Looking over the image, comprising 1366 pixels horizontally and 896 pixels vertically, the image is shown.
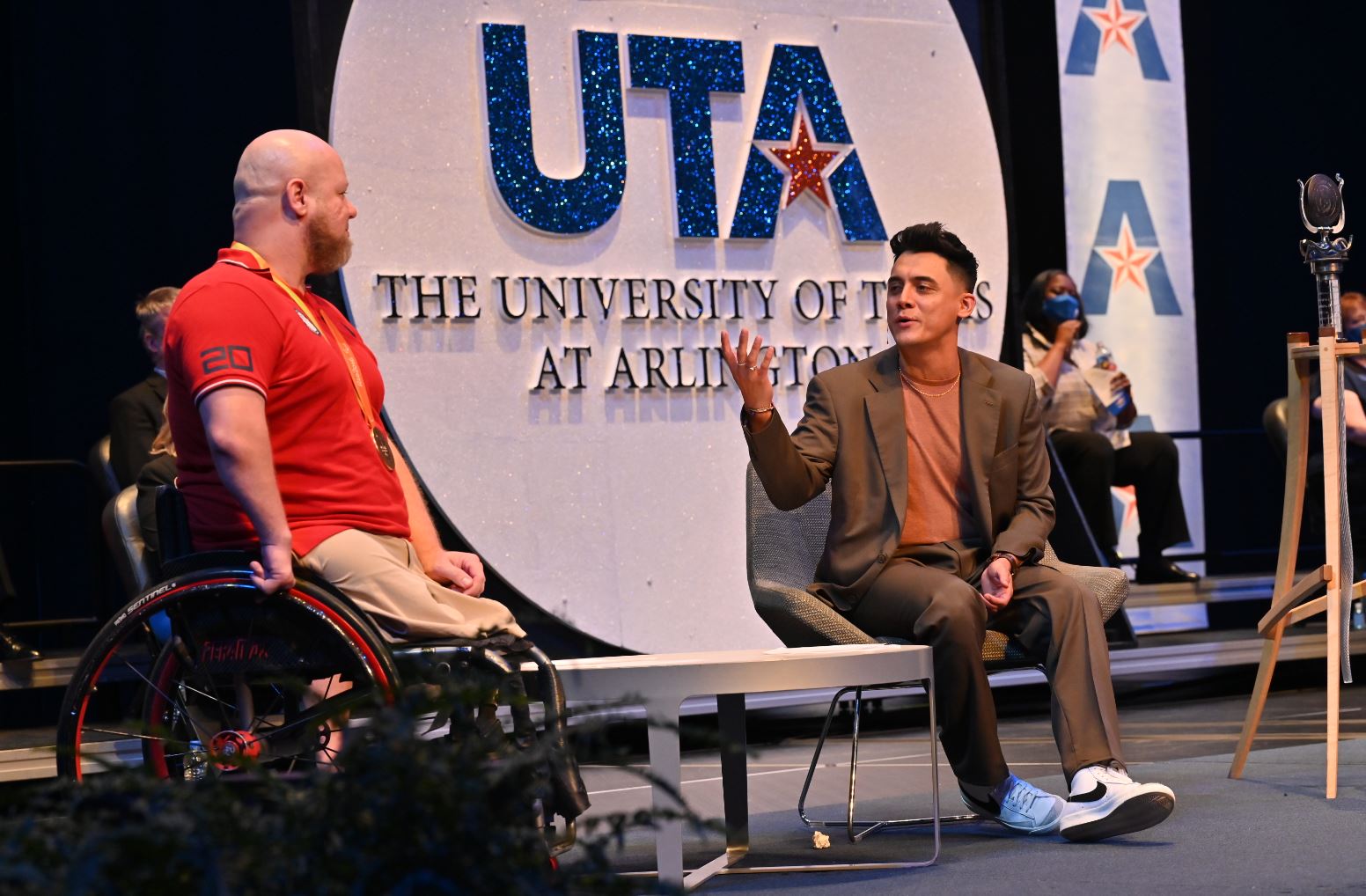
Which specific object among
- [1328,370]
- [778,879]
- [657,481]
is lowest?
[778,879]

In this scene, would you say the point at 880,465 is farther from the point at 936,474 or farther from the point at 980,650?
the point at 980,650

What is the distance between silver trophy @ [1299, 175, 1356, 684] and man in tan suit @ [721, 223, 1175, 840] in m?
0.55

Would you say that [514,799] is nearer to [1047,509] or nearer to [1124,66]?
[1047,509]

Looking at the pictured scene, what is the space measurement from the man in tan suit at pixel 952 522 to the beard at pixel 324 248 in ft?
2.21

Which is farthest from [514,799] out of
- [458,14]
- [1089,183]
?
[1089,183]

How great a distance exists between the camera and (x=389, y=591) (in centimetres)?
233

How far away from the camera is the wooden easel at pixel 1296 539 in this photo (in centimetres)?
309

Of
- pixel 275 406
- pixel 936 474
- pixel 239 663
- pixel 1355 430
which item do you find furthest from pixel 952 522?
pixel 1355 430

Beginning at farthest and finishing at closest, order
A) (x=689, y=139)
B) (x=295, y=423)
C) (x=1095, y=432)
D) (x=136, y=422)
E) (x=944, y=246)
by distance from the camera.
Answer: (x=1095, y=432) → (x=689, y=139) → (x=136, y=422) → (x=944, y=246) → (x=295, y=423)

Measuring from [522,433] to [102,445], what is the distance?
1.19 metres

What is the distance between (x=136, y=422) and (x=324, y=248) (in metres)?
2.07

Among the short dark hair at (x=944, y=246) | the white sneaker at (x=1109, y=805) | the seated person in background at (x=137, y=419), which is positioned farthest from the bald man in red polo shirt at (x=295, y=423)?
the seated person in background at (x=137, y=419)

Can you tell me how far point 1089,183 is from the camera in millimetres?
6535

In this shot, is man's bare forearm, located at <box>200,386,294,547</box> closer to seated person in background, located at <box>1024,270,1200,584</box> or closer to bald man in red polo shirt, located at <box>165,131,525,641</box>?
bald man in red polo shirt, located at <box>165,131,525,641</box>
